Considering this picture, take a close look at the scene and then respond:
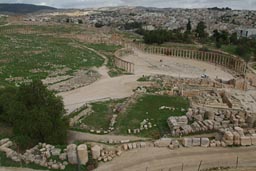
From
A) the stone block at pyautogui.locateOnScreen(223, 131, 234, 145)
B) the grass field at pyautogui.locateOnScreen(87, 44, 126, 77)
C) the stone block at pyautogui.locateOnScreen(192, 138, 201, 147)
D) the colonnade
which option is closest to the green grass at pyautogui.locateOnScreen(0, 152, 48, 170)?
the stone block at pyautogui.locateOnScreen(192, 138, 201, 147)

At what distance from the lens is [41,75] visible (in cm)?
5322

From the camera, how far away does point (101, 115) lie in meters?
34.2

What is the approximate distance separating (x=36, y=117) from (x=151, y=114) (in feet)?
40.1

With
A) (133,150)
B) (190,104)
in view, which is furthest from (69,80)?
(133,150)

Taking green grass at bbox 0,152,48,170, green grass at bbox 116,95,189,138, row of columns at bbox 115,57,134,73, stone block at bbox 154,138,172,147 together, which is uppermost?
stone block at bbox 154,138,172,147

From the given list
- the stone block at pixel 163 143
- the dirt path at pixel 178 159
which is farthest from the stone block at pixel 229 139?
the stone block at pixel 163 143

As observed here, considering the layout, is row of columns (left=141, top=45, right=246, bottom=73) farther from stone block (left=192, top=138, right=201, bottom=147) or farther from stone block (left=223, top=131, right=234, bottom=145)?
stone block (left=192, top=138, right=201, bottom=147)

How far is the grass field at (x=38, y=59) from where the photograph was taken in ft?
178

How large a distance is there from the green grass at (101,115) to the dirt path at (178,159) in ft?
35.1

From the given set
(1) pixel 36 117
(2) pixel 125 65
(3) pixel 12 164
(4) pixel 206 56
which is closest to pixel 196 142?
(3) pixel 12 164

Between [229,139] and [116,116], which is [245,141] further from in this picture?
[116,116]

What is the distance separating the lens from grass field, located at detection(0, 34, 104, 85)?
5422 cm

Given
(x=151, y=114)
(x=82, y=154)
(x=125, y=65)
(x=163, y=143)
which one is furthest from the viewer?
(x=125, y=65)

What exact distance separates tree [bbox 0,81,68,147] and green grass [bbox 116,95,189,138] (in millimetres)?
5939
